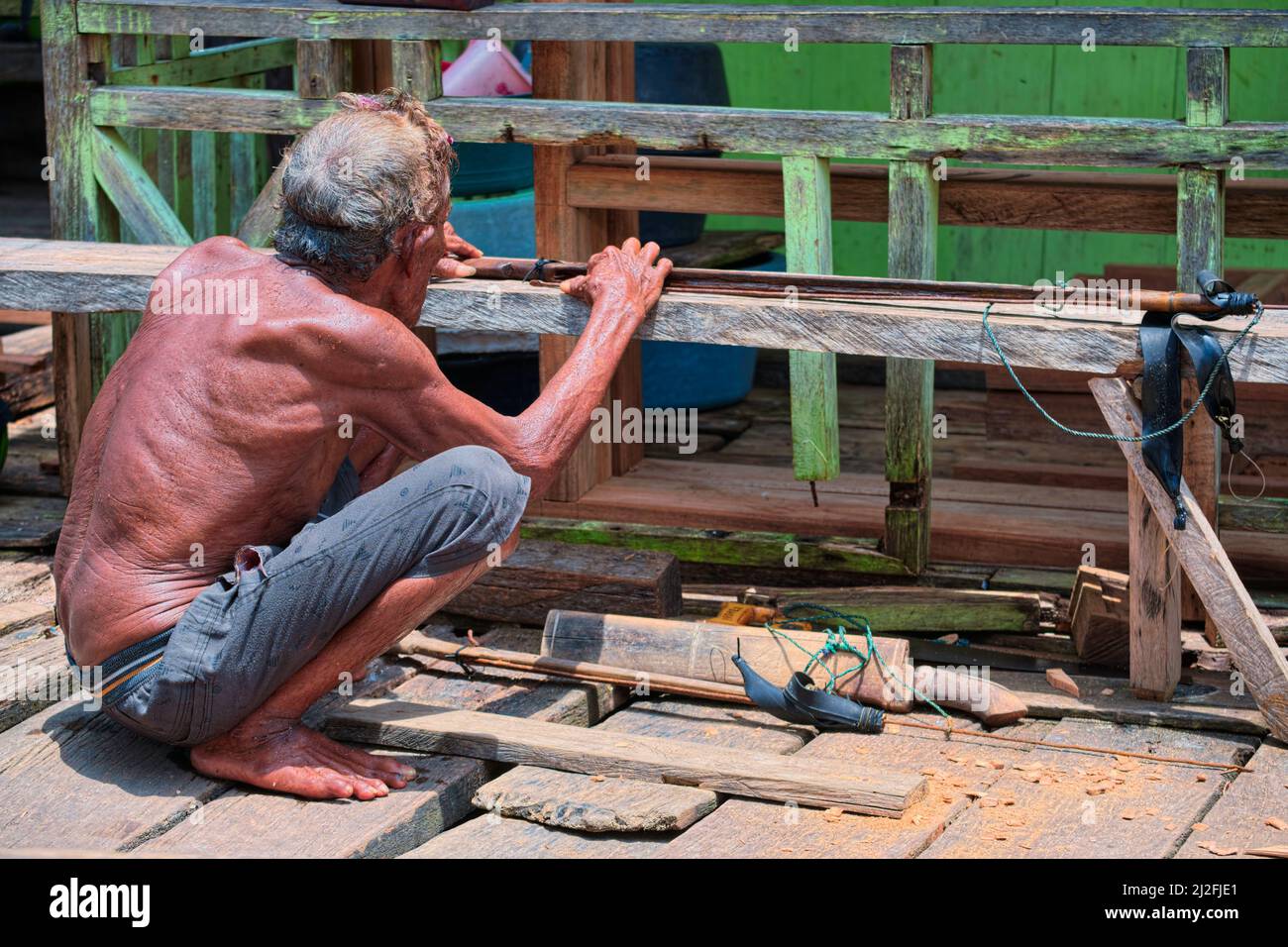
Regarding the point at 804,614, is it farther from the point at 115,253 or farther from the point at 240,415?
the point at 115,253

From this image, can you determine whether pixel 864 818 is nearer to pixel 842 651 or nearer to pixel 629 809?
pixel 629 809

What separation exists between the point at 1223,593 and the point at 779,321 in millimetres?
1178

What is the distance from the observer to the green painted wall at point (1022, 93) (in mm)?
6918

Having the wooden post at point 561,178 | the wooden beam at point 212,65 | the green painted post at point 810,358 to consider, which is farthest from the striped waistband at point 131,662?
the wooden beam at point 212,65

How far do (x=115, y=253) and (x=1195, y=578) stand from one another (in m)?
3.05

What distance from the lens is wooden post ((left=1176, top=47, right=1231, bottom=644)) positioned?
4.35m

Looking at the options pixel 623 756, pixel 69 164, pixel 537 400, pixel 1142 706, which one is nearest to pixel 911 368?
pixel 1142 706

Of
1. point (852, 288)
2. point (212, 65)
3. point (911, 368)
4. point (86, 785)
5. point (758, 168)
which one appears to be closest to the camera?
point (86, 785)

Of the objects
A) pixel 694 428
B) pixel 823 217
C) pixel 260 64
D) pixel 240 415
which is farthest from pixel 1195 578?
pixel 260 64

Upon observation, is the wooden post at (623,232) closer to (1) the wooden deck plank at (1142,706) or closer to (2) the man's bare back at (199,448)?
(1) the wooden deck plank at (1142,706)

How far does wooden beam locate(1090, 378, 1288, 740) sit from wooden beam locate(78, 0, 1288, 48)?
1147 millimetres

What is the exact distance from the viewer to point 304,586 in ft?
10.9

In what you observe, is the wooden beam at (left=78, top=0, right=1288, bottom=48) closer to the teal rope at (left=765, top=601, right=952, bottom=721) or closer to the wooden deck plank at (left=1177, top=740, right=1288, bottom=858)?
the teal rope at (left=765, top=601, right=952, bottom=721)

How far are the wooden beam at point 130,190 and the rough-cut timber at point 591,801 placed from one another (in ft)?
8.32
